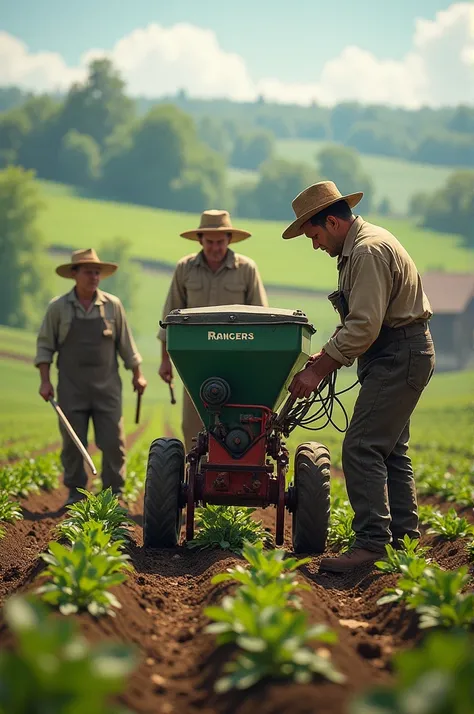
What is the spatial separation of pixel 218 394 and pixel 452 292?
1434 inches

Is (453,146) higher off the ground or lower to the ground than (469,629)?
higher

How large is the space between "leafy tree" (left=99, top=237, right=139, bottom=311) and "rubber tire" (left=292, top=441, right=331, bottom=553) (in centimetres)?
3686

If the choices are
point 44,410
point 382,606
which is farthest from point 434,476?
point 44,410

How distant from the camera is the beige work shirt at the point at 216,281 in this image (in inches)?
357

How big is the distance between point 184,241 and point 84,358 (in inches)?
1378

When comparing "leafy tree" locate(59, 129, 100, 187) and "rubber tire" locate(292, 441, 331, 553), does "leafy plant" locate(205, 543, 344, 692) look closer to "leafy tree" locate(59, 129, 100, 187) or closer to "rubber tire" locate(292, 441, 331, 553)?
"rubber tire" locate(292, 441, 331, 553)

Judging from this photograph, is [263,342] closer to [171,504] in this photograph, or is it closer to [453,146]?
[171,504]

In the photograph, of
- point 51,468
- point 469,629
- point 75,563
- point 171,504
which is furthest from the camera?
point 51,468

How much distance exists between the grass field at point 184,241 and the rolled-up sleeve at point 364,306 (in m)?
33.4

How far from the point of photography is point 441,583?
4.43 meters

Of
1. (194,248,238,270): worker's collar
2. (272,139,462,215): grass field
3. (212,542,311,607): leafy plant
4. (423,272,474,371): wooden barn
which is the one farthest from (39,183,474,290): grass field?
(212,542,311,607): leafy plant

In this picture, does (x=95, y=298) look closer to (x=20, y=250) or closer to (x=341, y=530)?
(x=341, y=530)

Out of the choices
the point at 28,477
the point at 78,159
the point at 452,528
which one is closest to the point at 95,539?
the point at 452,528

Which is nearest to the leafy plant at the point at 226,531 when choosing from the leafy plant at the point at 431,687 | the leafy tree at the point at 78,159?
the leafy plant at the point at 431,687
